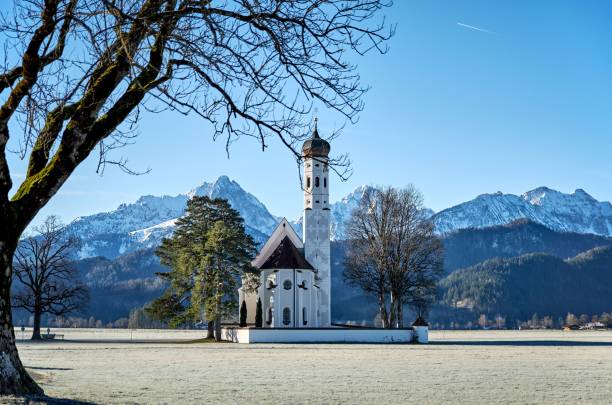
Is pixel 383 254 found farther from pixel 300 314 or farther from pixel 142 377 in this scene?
pixel 142 377

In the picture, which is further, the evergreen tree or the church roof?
the church roof

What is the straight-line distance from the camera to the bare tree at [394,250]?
63938 millimetres

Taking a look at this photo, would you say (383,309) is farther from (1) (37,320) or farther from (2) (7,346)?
(2) (7,346)

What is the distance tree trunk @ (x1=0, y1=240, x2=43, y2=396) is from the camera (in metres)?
13.4

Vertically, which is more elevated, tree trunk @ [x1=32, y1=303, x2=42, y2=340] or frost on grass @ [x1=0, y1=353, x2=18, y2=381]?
tree trunk @ [x1=32, y1=303, x2=42, y2=340]

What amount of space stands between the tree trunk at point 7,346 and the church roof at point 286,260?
58996 millimetres

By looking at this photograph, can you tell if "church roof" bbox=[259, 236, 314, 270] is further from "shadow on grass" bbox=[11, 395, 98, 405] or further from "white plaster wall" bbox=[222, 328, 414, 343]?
"shadow on grass" bbox=[11, 395, 98, 405]

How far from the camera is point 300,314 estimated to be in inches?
2835

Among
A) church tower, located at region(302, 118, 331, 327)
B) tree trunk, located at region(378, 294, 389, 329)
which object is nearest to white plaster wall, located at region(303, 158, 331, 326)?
church tower, located at region(302, 118, 331, 327)

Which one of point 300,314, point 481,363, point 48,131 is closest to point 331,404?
point 48,131

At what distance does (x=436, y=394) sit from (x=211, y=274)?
143ft

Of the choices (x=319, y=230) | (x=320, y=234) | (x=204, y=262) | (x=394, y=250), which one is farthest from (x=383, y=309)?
(x=319, y=230)

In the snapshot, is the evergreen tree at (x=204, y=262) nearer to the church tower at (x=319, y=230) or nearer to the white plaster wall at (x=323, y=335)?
the white plaster wall at (x=323, y=335)

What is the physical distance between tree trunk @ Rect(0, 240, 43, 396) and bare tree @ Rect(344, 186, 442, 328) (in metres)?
51.0
